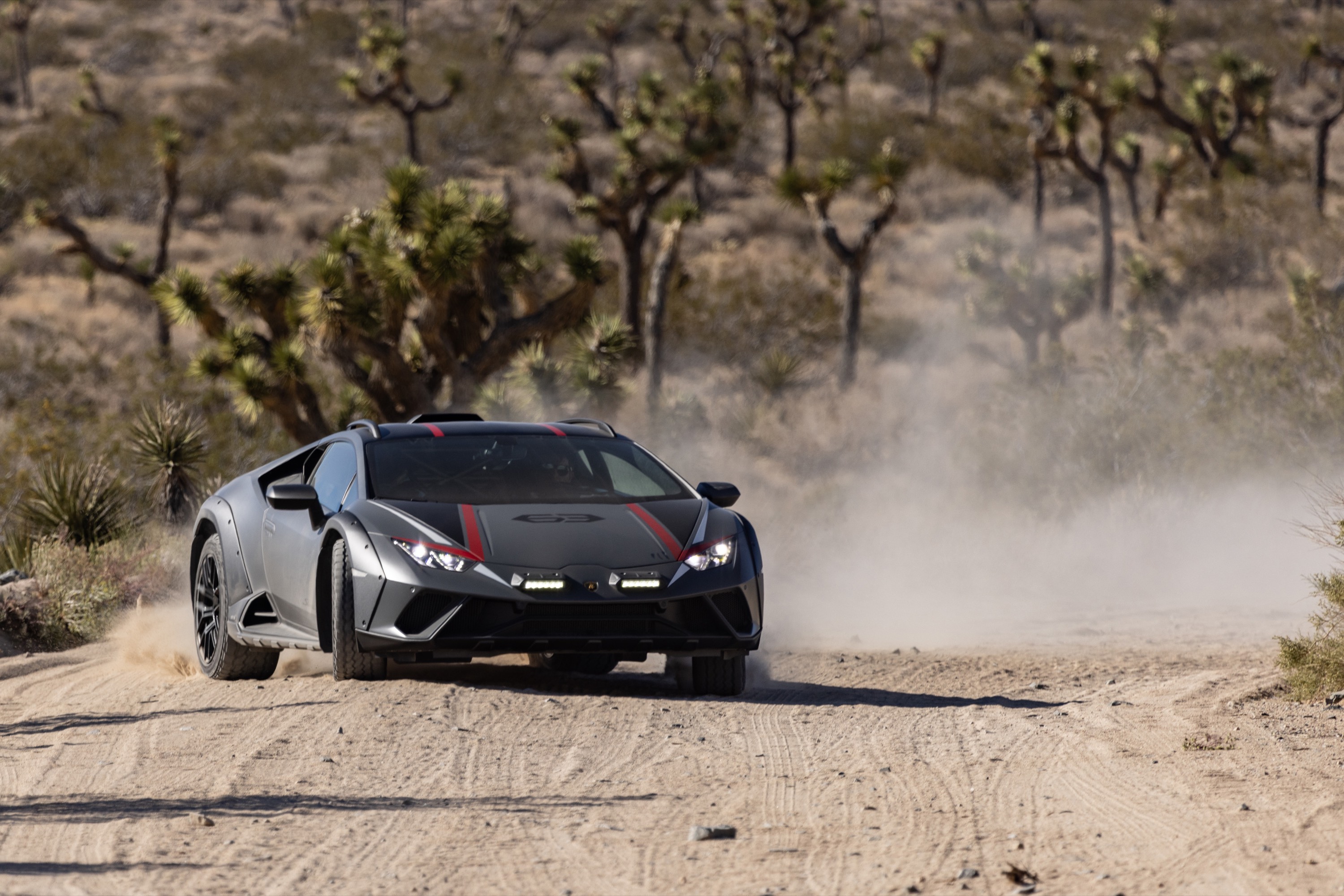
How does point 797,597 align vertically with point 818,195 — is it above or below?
below

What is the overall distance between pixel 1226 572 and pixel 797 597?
4.76m

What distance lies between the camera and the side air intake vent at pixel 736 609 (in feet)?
25.6

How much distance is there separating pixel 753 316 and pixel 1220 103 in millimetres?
17250

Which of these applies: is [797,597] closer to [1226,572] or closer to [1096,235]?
[1226,572]

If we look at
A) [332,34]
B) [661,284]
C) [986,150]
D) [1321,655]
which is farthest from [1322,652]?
[332,34]

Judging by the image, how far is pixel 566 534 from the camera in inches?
301

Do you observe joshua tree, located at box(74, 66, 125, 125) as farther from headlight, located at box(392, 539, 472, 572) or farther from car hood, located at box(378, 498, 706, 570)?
headlight, located at box(392, 539, 472, 572)

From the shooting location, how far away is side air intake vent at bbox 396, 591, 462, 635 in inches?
291

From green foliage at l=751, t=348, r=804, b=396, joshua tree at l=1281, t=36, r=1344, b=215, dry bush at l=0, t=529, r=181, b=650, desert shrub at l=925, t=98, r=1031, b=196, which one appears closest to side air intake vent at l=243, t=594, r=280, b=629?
dry bush at l=0, t=529, r=181, b=650

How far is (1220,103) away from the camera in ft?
143

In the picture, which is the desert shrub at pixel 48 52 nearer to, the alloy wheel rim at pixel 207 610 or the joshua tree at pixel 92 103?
the joshua tree at pixel 92 103

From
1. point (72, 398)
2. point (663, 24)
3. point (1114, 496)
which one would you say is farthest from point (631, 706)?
point (663, 24)

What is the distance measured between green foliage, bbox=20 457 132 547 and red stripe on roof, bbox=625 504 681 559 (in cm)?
917

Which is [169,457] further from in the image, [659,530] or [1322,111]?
[1322,111]
